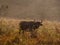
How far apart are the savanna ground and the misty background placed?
905 millimetres

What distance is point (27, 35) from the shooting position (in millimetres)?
4625

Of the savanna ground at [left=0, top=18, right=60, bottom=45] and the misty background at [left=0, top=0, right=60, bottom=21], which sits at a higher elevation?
the misty background at [left=0, top=0, right=60, bottom=21]

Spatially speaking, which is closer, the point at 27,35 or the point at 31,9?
the point at 27,35

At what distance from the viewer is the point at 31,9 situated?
6008 mm

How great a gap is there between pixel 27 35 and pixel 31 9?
1.47 m

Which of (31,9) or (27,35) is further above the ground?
(31,9)

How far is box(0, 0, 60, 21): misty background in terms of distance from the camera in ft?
19.0

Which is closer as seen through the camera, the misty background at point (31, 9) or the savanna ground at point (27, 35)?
the savanna ground at point (27, 35)

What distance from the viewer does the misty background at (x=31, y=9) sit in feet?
19.0

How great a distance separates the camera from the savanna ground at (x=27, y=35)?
178 inches

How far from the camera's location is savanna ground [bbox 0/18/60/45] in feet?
14.8

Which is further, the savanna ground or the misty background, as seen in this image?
the misty background

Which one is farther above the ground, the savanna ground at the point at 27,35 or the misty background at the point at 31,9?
the misty background at the point at 31,9

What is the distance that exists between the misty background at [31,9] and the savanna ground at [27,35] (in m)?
0.90
